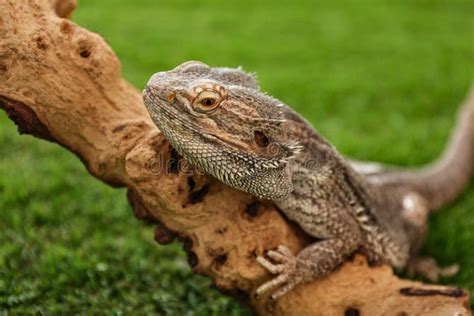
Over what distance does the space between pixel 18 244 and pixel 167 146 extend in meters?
1.54

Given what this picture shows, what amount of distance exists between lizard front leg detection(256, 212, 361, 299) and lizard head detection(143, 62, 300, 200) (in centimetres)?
36

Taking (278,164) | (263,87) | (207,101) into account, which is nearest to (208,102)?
(207,101)

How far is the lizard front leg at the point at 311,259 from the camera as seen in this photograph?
9.90ft

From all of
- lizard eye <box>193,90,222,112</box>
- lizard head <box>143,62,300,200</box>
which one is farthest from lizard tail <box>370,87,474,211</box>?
lizard eye <box>193,90,222,112</box>

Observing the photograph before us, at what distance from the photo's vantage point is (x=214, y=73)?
115 inches

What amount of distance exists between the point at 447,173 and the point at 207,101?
339 cm

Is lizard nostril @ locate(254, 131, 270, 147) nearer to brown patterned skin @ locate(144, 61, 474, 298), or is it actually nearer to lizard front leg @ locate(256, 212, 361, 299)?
brown patterned skin @ locate(144, 61, 474, 298)

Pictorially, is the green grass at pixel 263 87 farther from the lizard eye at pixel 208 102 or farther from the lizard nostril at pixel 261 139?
the lizard eye at pixel 208 102

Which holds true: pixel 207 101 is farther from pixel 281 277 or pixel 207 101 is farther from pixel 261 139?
pixel 281 277

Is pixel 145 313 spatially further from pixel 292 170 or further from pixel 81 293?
pixel 292 170

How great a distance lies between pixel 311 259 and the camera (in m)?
3.09

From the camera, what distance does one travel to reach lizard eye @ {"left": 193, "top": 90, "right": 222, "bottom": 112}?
2.68 metres

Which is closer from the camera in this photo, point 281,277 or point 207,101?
point 207,101

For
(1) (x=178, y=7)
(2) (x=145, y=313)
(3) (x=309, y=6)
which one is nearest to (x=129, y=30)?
(1) (x=178, y=7)
